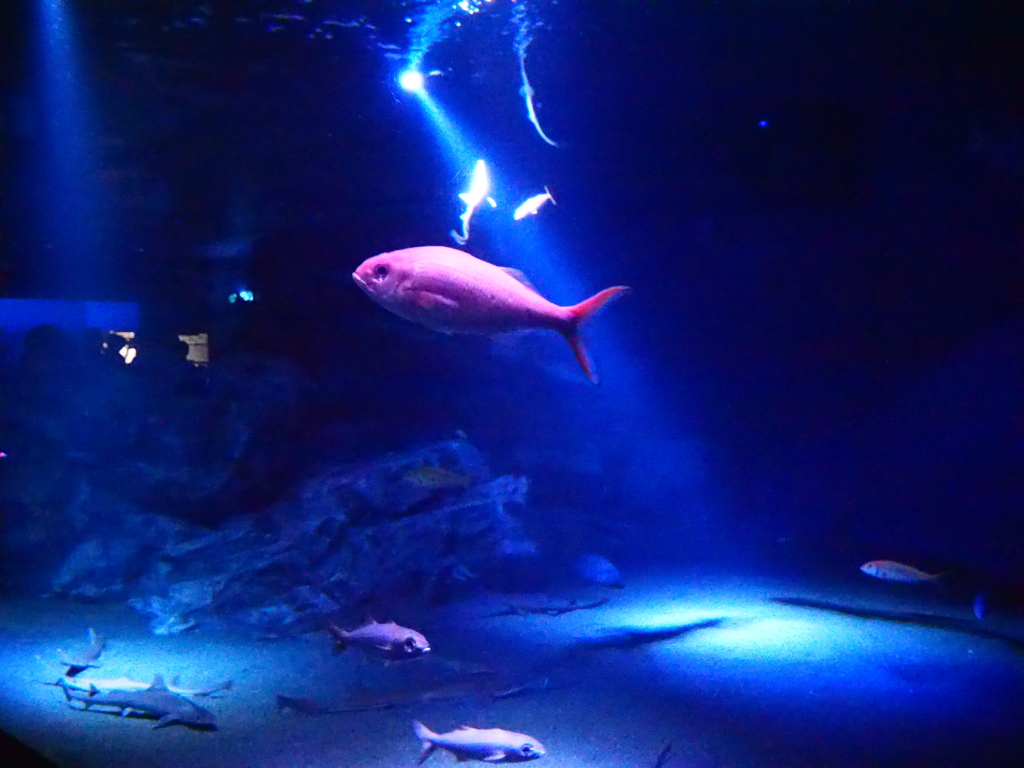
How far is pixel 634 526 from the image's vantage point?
1234 cm

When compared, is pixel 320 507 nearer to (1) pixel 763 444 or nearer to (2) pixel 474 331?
(2) pixel 474 331

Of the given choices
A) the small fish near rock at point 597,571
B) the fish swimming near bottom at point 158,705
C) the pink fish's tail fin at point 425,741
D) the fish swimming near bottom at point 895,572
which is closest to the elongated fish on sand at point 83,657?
the fish swimming near bottom at point 158,705

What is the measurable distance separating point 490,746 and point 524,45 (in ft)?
23.7

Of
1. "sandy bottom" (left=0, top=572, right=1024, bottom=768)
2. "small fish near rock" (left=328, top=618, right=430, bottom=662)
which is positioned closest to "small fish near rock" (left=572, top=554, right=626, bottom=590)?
"sandy bottom" (left=0, top=572, right=1024, bottom=768)

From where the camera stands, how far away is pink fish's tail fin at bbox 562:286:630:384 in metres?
2.73

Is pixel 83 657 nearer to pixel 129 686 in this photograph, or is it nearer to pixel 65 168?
pixel 129 686

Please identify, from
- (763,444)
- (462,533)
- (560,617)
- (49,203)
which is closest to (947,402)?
(763,444)

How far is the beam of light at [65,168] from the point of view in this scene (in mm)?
6992

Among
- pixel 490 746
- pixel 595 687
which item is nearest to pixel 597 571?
pixel 595 687

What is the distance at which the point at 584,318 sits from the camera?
2.77 metres

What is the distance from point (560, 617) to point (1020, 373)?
766cm

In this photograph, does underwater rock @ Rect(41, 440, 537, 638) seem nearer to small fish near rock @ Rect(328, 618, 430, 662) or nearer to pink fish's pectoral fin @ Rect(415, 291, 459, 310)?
small fish near rock @ Rect(328, 618, 430, 662)

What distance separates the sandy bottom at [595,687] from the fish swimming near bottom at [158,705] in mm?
94

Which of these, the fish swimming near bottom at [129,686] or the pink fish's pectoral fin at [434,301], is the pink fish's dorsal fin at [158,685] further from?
the pink fish's pectoral fin at [434,301]
